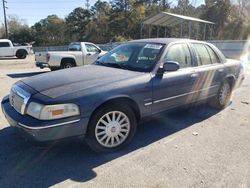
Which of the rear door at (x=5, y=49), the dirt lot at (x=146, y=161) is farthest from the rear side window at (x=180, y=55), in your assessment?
the rear door at (x=5, y=49)

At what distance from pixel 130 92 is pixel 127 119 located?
1.35ft

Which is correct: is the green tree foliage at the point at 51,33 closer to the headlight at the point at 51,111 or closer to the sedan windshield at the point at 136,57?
the sedan windshield at the point at 136,57

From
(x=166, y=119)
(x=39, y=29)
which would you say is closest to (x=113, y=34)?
(x=39, y=29)

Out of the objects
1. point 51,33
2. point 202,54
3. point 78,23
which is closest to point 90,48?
point 202,54

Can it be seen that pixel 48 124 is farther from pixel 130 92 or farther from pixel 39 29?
pixel 39 29

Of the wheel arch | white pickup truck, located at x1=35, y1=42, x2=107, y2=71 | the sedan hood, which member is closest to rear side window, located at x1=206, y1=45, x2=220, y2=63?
the sedan hood

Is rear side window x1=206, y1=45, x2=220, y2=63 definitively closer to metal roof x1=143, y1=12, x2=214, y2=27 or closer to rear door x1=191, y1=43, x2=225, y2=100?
rear door x1=191, y1=43, x2=225, y2=100

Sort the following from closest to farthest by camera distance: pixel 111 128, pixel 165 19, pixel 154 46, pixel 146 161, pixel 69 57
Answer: pixel 146 161 < pixel 111 128 < pixel 154 46 < pixel 69 57 < pixel 165 19

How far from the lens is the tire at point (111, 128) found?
3566 millimetres

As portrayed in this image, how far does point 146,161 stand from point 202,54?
2.77m

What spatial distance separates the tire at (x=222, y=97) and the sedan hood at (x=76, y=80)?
8.35 feet

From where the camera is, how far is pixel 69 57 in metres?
12.3

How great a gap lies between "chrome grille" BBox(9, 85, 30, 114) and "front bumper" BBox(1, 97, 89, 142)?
0.36 feet

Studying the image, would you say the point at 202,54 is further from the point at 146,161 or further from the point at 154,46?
the point at 146,161
